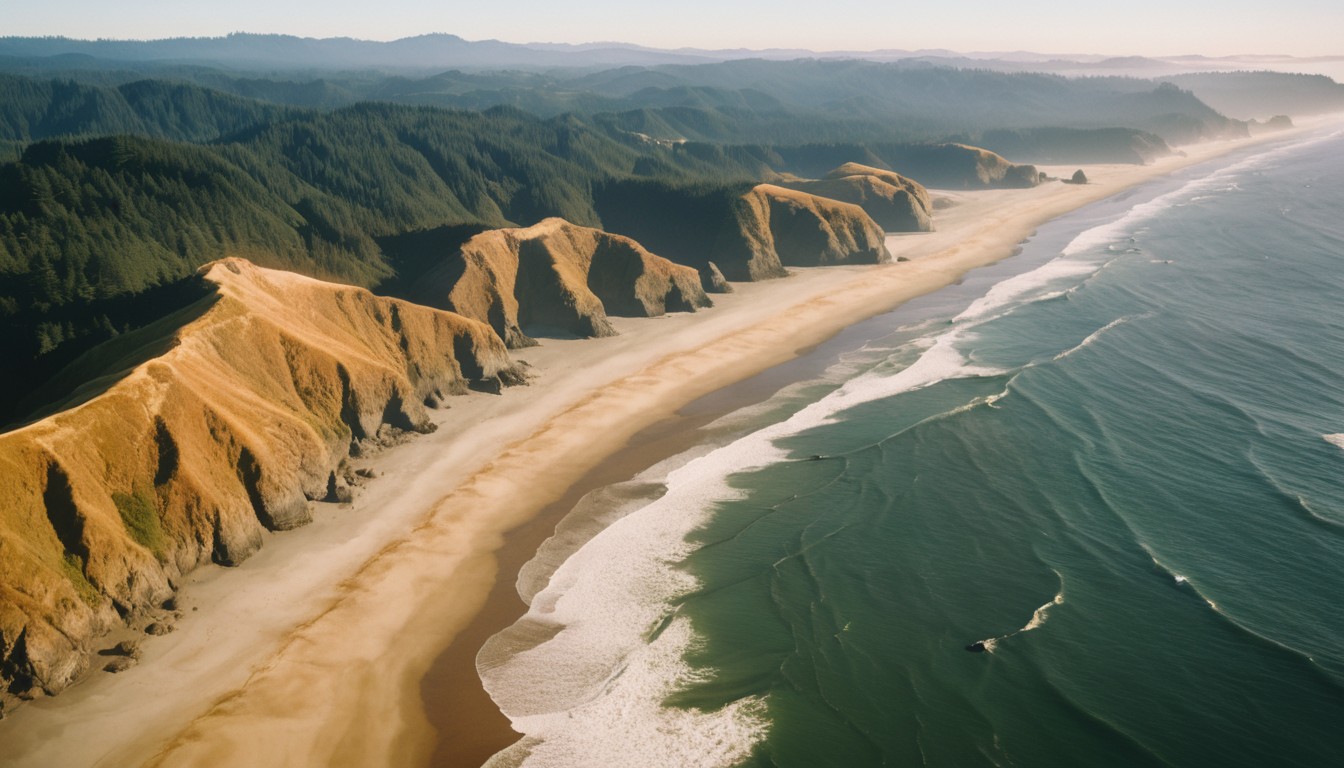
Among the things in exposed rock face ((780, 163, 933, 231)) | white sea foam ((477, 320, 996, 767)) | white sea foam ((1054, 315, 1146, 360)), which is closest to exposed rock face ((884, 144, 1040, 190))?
exposed rock face ((780, 163, 933, 231))

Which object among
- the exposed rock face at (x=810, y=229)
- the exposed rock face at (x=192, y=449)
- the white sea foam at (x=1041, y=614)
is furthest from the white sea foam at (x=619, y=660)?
the exposed rock face at (x=810, y=229)

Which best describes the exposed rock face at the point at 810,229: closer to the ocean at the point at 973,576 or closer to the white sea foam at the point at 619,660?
the ocean at the point at 973,576

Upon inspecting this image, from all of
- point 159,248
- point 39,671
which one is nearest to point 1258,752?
point 39,671

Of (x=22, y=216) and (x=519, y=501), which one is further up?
(x=22, y=216)

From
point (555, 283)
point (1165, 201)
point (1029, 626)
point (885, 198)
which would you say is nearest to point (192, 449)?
point (1029, 626)

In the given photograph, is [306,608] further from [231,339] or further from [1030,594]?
[1030,594]

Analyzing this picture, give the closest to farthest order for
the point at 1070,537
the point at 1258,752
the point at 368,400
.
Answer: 1. the point at 1258,752
2. the point at 1070,537
3. the point at 368,400
